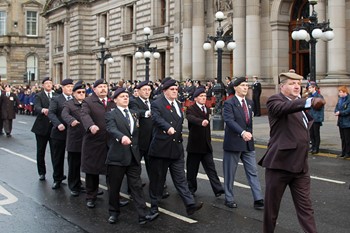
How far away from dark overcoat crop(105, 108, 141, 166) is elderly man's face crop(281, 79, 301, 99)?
2.58 metres

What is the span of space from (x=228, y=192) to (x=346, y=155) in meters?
6.92

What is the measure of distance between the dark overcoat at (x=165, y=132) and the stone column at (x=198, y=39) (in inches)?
1036

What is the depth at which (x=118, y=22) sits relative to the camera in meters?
47.9

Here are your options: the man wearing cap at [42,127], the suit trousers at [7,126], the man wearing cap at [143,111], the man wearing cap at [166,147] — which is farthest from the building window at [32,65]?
the man wearing cap at [166,147]

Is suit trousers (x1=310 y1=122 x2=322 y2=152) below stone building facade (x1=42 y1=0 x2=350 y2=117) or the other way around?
below

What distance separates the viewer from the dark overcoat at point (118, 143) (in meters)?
7.89

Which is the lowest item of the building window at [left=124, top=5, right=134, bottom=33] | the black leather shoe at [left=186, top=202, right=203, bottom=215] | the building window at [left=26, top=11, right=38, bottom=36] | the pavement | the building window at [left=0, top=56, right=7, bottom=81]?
the black leather shoe at [left=186, top=202, right=203, bottom=215]

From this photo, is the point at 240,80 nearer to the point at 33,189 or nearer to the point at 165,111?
the point at 165,111

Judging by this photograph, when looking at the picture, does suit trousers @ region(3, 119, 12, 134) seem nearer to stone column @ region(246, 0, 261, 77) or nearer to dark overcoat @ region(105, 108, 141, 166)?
stone column @ region(246, 0, 261, 77)

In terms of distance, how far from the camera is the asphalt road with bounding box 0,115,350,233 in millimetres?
7668

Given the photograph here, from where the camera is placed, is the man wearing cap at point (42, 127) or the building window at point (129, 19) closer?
the man wearing cap at point (42, 127)

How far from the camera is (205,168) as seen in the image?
31.9 feet

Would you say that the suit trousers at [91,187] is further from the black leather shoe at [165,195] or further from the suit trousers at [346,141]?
the suit trousers at [346,141]

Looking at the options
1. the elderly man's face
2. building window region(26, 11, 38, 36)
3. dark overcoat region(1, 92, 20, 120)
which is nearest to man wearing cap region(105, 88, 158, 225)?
the elderly man's face
